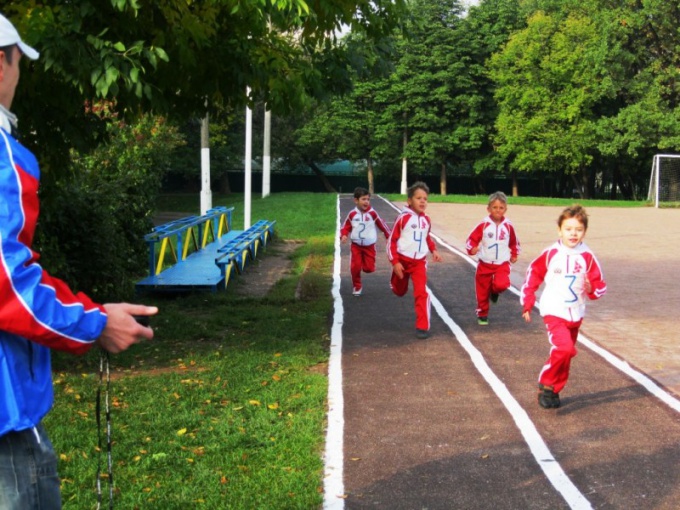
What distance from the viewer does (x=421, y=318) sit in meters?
9.50

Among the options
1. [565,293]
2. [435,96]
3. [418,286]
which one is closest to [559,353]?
[565,293]

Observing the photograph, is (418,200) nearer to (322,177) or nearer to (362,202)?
(362,202)

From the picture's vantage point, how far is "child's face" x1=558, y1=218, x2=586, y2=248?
6.70 meters

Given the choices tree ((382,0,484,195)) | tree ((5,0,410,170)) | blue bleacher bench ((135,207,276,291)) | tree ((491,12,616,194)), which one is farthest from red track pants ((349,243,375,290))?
tree ((382,0,484,195))

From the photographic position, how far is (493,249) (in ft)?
34.0

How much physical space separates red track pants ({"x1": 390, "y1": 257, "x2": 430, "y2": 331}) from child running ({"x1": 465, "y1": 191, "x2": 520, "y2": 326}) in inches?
30.9

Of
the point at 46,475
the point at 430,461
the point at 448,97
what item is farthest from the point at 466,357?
the point at 448,97

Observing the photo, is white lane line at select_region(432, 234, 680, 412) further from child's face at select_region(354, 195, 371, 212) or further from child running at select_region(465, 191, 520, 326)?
child's face at select_region(354, 195, 371, 212)

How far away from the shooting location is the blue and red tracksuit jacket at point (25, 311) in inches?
83.0

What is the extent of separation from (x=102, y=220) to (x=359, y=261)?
15.0 feet

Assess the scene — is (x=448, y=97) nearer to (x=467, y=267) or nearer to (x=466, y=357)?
(x=467, y=267)

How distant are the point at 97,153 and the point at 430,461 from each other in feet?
36.3

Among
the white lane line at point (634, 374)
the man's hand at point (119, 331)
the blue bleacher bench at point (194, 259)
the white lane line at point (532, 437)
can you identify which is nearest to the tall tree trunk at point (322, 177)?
the blue bleacher bench at point (194, 259)

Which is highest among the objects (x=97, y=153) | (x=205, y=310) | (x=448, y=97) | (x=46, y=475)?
(x=448, y=97)
